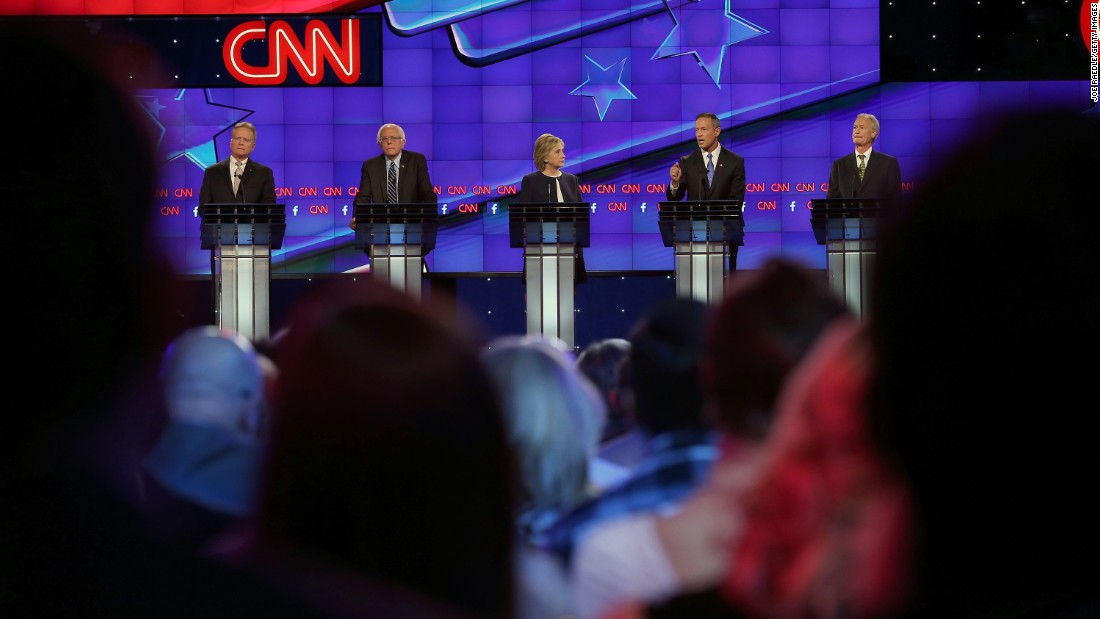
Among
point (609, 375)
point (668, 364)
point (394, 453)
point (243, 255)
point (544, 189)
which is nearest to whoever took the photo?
point (394, 453)

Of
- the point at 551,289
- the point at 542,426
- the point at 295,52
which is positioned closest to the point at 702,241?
the point at 551,289

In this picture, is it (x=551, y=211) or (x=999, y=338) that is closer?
(x=999, y=338)

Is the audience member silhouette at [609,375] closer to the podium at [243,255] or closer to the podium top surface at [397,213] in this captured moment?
the podium top surface at [397,213]

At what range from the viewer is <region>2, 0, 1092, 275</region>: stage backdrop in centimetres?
977

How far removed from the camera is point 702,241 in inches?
257

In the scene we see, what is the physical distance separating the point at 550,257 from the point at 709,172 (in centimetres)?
201

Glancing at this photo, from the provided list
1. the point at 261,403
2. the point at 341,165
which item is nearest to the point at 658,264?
the point at 341,165

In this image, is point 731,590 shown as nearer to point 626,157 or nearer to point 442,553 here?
point 442,553

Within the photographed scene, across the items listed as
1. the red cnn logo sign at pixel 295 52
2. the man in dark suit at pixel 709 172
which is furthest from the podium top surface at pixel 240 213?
the red cnn logo sign at pixel 295 52

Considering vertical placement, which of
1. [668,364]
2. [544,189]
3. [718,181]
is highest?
[718,181]

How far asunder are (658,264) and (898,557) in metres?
9.08

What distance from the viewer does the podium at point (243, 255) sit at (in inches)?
251

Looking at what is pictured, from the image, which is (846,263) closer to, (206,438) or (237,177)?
(237,177)

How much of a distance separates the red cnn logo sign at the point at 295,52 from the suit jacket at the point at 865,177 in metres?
4.42
